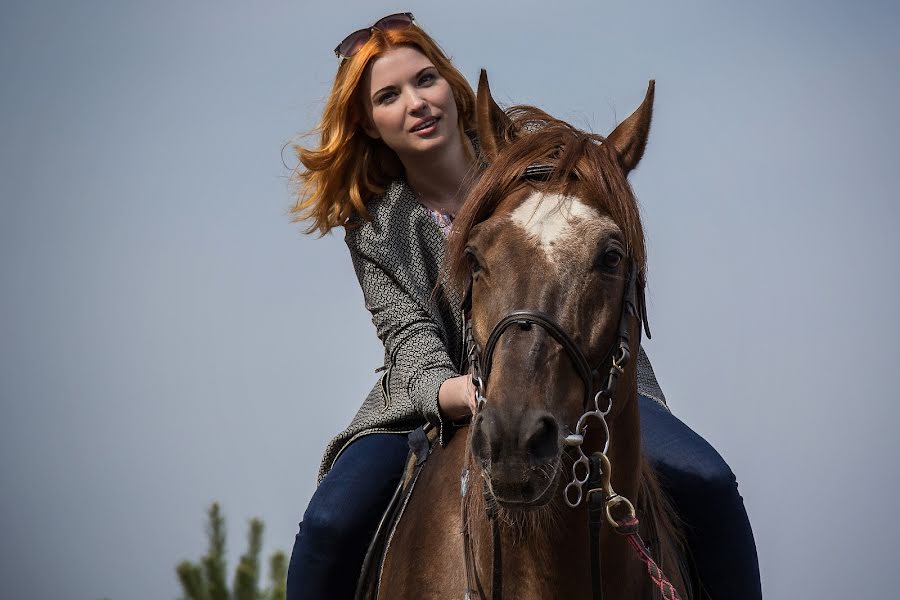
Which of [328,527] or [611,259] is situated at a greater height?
[611,259]

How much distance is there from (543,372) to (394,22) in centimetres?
270

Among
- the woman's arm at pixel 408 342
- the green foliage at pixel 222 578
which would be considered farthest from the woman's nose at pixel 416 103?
the green foliage at pixel 222 578

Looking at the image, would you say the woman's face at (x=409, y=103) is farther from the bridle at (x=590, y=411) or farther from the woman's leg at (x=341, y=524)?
the woman's leg at (x=341, y=524)

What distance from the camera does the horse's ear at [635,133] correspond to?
4.08 metres

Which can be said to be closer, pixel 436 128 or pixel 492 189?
pixel 492 189

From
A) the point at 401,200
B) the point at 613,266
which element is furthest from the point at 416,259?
the point at 613,266

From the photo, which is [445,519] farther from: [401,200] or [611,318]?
[401,200]

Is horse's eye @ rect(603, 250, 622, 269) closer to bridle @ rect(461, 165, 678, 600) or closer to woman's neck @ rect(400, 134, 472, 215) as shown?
bridle @ rect(461, 165, 678, 600)

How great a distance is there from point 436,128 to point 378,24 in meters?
0.64

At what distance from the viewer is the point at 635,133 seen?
4098 millimetres

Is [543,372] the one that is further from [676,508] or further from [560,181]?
[676,508]

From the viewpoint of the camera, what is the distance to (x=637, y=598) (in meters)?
3.83

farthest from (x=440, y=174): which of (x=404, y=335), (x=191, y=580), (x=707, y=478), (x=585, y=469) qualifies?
(x=191, y=580)

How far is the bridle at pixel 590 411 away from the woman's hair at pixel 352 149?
5.26ft
